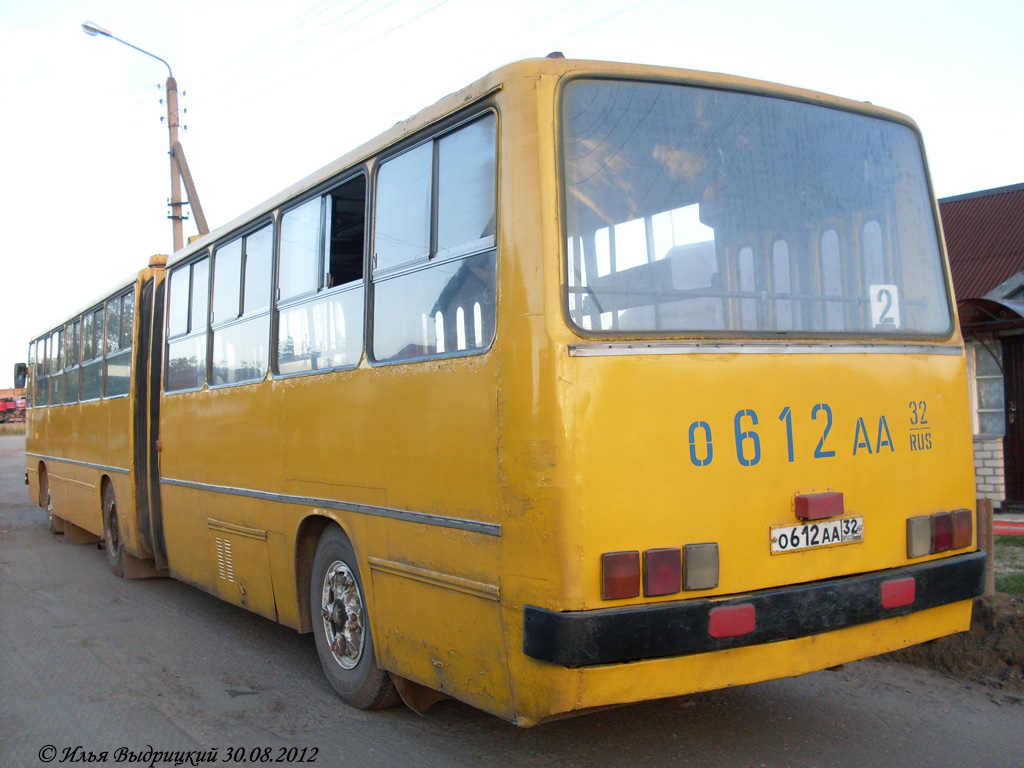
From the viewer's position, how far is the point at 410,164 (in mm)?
4559

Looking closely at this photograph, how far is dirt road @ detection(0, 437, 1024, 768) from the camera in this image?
14.1 ft

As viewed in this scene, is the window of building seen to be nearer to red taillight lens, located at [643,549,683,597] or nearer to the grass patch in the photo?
the grass patch

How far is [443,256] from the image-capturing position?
4.23 m

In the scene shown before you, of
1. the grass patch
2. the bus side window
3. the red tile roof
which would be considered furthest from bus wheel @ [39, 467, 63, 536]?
the red tile roof

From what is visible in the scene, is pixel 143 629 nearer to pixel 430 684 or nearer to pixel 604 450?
pixel 430 684

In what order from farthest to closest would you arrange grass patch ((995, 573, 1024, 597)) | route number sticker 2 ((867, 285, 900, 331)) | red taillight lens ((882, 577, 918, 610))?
grass patch ((995, 573, 1024, 597)) < route number sticker 2 ((867, 285, 900, 331)) < red taillight lens ((882, 577, 918, 610))

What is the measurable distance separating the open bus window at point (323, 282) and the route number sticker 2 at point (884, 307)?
8.13ft

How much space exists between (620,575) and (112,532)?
7.88m

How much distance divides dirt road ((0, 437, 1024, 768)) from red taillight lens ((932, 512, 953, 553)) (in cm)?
89

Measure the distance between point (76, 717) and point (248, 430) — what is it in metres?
2.01

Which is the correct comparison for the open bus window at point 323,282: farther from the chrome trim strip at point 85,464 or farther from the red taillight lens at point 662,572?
the chrome trim strip at point 85,464

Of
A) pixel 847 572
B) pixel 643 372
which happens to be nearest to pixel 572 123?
pixel 643 372

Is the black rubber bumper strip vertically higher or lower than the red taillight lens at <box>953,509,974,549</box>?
lower

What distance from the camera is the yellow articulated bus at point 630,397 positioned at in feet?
11.6
